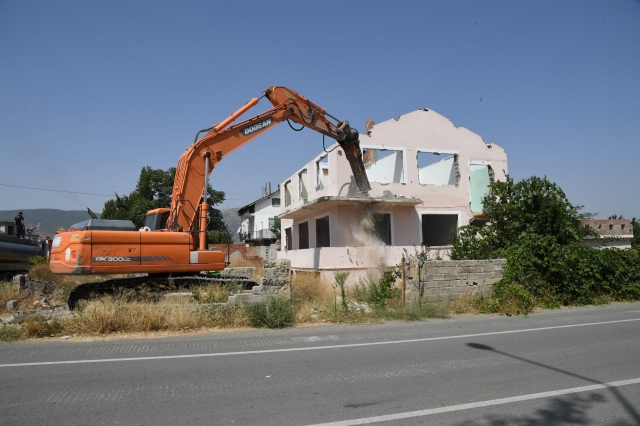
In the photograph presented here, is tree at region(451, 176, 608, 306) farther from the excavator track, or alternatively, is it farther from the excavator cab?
the excavator cab

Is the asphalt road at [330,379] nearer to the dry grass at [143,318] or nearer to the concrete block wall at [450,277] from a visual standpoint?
the dry grass at [143,318]

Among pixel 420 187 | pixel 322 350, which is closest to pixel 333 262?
pixel 420 187

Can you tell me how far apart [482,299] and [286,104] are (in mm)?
8451

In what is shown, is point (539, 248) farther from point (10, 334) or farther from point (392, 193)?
point (10, 334)

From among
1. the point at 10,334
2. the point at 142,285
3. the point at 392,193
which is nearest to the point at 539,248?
the point at 392,193

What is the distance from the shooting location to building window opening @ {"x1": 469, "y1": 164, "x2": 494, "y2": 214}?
2094 centimetres

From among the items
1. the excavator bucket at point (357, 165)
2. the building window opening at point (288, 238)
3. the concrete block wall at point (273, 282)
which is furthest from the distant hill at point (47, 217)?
the concrete block wall at point (273, 282)

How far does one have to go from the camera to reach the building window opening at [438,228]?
22.4 meters

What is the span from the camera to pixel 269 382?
19.1 feet

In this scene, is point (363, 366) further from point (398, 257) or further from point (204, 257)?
point (398, 257)

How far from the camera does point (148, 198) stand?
5897cm

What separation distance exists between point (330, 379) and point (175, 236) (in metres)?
7.45

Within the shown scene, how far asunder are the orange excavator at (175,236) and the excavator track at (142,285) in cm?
2

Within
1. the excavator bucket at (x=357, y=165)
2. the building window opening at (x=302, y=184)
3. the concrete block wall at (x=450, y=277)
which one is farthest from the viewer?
the building window opening at (x=302, y=184)
